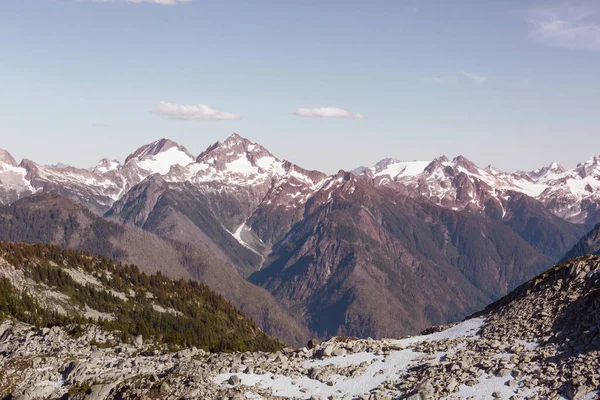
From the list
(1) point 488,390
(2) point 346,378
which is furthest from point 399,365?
(1) point 488,390

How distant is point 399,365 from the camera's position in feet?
276

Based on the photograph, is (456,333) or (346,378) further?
(456,333)

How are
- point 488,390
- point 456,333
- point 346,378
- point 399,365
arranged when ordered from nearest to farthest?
point 488,390
point 346,378
point 399,365
point 456,333

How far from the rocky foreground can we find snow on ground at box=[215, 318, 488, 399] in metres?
0.13

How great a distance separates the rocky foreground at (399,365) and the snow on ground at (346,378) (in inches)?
5.0

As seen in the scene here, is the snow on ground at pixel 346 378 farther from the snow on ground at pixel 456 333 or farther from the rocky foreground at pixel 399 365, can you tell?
the snow on ground at pixel 456 333

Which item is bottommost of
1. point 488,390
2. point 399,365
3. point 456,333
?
point 399,365

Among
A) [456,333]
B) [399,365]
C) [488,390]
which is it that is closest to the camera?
[488,390]

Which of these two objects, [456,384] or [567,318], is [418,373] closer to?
[456,384]

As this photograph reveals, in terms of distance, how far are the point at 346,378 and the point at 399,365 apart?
7.23 meters

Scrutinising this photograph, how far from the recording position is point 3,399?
90.6 m

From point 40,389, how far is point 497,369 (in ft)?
190

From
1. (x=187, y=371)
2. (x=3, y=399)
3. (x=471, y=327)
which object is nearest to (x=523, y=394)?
(x=471, y=327)

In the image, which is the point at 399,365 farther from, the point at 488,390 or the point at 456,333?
the point at 456,333
